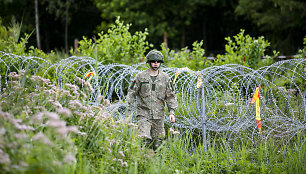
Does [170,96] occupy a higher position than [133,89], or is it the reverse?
[133,89]

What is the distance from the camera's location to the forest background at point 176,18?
719 inches

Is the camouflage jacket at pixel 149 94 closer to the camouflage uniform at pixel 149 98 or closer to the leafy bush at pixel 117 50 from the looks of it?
the camouflage uniform at pixel 149 98

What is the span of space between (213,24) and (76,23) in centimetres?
1257

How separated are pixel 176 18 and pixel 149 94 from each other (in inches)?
860

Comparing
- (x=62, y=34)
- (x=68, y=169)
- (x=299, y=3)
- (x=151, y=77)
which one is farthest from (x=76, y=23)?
(x=68, y=169)

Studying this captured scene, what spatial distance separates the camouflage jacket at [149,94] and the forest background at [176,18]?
1051 cm

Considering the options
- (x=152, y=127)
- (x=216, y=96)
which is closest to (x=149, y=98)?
(x=152, y=127)

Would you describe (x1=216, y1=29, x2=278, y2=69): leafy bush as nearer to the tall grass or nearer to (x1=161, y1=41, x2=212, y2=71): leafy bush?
(x1=161, y1=41, x2=212, y2=71): leafy bush

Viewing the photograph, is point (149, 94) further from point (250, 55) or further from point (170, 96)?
point (250, 55)

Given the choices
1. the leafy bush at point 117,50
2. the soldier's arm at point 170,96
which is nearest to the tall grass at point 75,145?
the soldier's arm at point 170,96

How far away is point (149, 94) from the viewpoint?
4.57m

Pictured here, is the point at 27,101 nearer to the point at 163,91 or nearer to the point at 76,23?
the point at 163,91

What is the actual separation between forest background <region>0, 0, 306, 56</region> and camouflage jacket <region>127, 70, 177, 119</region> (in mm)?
10513

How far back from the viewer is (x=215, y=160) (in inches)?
165
